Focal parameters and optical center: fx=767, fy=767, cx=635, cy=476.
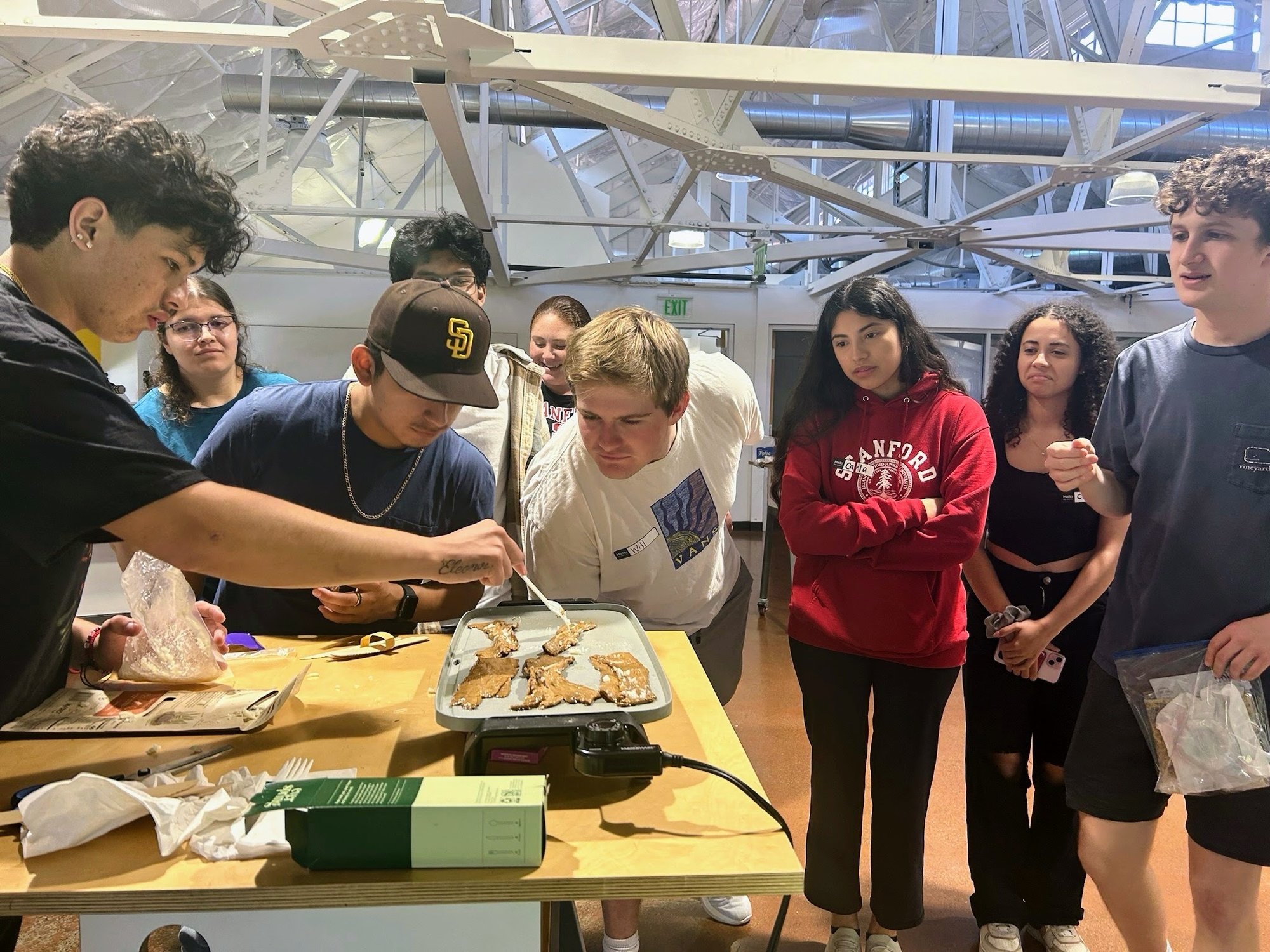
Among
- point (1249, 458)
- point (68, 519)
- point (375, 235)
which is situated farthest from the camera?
point (375, 235)

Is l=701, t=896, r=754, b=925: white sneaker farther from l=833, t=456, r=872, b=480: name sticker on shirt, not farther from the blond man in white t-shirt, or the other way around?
l=833, t=456, r=872, b=480: name sticker on shirt

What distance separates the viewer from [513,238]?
832 centimetres

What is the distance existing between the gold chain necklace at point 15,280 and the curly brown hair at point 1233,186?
1.80 m

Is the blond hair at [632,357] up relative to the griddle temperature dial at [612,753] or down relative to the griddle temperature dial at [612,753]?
up

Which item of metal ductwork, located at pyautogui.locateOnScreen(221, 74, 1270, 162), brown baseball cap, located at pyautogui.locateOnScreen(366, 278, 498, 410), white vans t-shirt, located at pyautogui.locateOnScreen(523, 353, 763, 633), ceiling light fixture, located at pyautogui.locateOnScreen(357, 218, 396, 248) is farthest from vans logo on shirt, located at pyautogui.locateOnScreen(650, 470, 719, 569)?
ceiling light fixture, located at pyautogui.locateOnScreen(357, 218, 396, 248)

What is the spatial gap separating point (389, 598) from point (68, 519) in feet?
2.34

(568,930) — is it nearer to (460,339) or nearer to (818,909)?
(818,909)

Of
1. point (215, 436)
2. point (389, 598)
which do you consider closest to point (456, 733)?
point (389, 598)

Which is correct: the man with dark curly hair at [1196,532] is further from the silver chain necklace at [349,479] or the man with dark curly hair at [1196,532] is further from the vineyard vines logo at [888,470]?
the silver chain necklace at [349,479]

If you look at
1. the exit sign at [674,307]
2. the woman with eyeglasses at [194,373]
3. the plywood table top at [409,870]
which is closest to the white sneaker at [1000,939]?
the plywood table top at [409,870]

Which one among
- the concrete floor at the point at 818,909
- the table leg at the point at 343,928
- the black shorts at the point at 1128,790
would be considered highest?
the table leg at the point at 343,928

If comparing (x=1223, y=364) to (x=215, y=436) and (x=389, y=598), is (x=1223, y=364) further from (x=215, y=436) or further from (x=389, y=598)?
(x=215, y=436)

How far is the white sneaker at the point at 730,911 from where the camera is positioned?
1.99 meters

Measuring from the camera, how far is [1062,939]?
5.98ft
